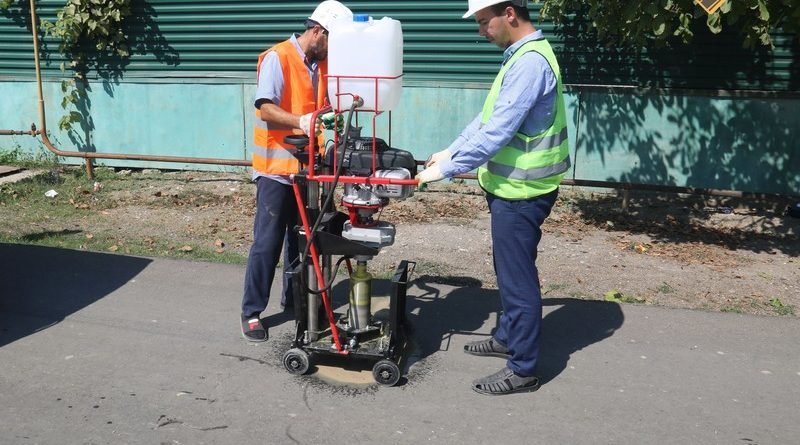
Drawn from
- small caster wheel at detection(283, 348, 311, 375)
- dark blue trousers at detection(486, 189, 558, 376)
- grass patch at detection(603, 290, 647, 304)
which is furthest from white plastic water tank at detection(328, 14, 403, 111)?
grass patch at detection(603, 290, 647, 304)

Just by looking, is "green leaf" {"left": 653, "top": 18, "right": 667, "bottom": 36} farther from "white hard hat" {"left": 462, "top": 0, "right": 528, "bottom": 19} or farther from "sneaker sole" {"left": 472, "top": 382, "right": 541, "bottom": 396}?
"sneaker sole" {"left": 472, "top": 382, "right": 541, "bottom": 396}

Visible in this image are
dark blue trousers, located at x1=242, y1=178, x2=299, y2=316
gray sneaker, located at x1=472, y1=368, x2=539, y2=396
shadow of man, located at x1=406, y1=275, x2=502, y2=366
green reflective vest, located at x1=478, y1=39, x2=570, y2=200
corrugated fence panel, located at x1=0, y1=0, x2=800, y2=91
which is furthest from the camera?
corrugated fence panel, located at x1=0, y1=0, x2=800, y2=91

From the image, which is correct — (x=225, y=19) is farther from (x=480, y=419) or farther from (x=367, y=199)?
(x=480, y=419)

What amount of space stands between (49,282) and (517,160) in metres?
3.68

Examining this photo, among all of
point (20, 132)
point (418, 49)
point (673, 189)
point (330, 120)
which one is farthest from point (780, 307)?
point (20, 132)

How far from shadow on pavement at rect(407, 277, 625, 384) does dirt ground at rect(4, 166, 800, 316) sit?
0.29 m

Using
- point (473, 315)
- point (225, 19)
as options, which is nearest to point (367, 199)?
point (473, 315)

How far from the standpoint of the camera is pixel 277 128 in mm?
4660

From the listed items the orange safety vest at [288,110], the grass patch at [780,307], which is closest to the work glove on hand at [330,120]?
the orange safety vest at [288,110]

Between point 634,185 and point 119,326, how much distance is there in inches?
204

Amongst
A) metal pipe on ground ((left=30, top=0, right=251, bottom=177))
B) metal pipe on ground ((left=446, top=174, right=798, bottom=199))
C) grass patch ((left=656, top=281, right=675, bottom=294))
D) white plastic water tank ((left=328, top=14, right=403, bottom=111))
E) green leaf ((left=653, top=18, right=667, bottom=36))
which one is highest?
green leaf ((left=653, top=18, right=667, bottom=36))

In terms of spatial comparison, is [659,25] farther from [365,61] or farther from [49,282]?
[49,282]

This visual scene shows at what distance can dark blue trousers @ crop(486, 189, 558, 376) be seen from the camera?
4109mm

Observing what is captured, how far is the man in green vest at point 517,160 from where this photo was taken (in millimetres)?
3906
